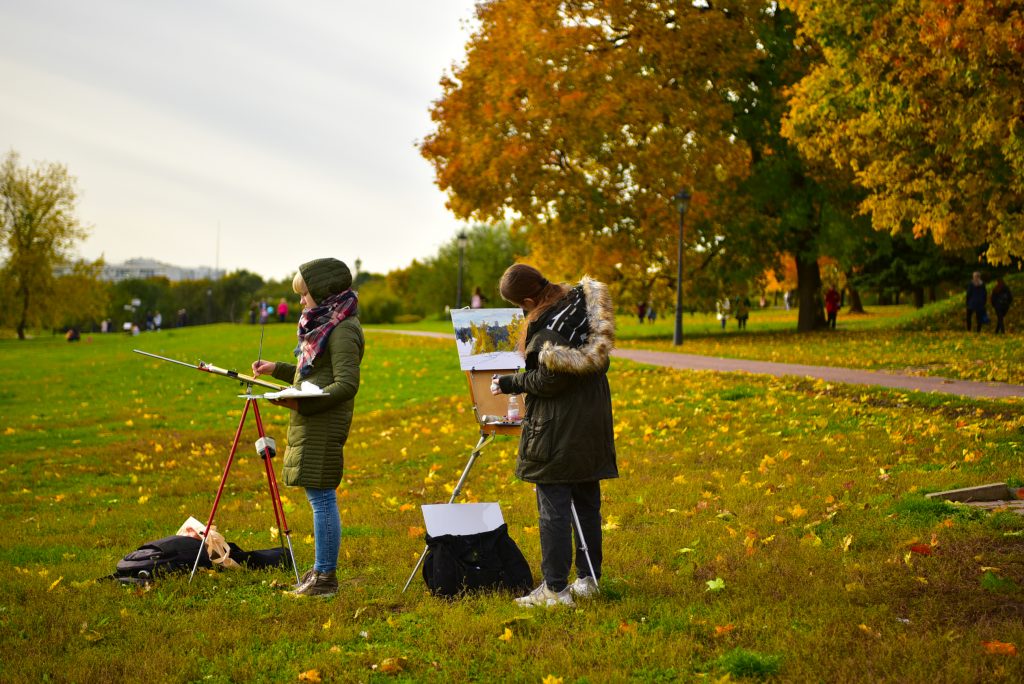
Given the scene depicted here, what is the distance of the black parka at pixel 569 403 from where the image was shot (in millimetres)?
5172

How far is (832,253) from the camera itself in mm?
27141

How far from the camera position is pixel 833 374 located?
15914 mm

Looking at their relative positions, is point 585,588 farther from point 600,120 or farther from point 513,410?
point 600,120

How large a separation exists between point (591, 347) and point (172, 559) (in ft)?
11.7

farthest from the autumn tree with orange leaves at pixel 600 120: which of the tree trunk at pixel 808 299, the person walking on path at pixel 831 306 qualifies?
the person walking on path at pixel 831 306

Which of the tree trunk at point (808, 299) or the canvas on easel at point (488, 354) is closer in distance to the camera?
the canvas on easel at point (488, 354)

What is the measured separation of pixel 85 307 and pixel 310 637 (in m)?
60.6

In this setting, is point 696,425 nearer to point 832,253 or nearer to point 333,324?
point 333,324

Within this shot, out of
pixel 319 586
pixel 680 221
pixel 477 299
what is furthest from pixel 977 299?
pixel 319 586

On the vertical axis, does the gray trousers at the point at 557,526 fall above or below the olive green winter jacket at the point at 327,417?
below

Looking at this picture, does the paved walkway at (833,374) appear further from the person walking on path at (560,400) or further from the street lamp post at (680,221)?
the person walking on path at (560,400)

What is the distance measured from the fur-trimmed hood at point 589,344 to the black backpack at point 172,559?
2965 millimetres

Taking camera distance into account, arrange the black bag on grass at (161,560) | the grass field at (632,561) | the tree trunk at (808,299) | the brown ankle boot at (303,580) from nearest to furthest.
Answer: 1. the grass field at (632,561)
2. the brown ankle boot at (303,580)
3. the black bag on grass at (161,560)
4. the tree trunk at (808,299)

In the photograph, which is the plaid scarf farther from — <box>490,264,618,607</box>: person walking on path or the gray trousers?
the gray trousers
